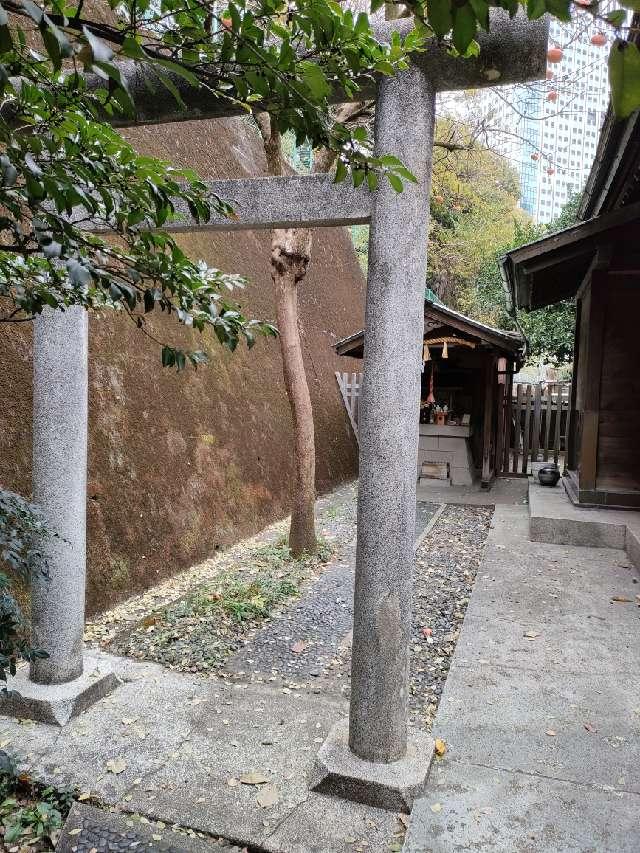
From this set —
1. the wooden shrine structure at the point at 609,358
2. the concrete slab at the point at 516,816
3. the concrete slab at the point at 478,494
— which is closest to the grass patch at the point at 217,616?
the concrete slab at the point at 516,816

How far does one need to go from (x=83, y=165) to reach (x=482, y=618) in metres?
4.25

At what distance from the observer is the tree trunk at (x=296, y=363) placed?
606 centimetres

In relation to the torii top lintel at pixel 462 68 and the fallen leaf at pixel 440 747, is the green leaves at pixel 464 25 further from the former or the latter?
the fallen leaf at pixel 440 747

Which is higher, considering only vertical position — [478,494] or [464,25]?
[464,25]

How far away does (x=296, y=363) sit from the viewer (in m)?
6.22

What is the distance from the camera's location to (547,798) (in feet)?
8.32

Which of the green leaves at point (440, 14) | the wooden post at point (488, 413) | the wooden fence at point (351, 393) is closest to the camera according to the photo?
the green leaves at point (440, 14)

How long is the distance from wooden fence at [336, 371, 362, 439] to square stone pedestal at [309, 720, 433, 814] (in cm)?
997

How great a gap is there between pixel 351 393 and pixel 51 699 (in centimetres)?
1004

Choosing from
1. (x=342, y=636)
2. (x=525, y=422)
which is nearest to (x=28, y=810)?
(x=342, y=636)

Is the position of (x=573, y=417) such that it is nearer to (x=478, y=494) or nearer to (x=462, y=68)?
(x=478, y=494)

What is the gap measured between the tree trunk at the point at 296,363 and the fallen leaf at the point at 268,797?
3643 mm

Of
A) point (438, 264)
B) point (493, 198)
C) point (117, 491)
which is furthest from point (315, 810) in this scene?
point (493, 198)

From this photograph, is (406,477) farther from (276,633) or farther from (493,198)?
(493,198)
